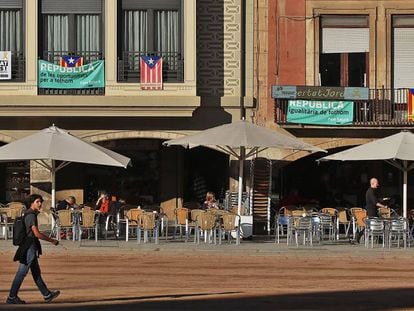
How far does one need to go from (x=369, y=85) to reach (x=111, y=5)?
8.43m

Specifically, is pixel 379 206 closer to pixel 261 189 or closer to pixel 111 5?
pixel 261 189

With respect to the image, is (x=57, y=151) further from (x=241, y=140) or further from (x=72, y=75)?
(x=72, y=75)

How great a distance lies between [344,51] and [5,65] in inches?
417

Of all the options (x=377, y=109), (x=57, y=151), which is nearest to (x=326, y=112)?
(x=377, y=109)

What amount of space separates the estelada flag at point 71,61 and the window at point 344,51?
7.58 meters

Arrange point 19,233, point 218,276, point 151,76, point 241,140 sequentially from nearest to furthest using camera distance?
1. point 19,233
2. point 218,276
3. point 241,140
4. point 151,76

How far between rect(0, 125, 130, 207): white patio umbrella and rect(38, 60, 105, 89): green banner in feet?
14.1

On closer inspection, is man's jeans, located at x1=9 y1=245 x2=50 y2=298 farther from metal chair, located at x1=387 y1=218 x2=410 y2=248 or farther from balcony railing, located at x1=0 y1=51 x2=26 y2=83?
balcony railing, located at x1=0 y1=51 x2=26 y2=83

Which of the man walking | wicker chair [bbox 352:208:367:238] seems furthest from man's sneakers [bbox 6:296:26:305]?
wicker chair [bbox 352:208:367:238]

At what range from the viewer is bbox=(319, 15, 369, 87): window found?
103 ft

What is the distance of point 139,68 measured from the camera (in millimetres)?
30391

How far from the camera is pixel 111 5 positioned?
30.1m

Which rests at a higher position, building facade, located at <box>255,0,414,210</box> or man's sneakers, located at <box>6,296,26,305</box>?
building facade, located at <box>255,0,414,210</box>

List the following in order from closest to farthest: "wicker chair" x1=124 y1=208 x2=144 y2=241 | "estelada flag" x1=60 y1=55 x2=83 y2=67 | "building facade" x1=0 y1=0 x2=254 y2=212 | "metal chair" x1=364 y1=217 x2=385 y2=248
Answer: "metal chair" x1=364 y1=217 x2=385 y2=248 → "wicker chair" x1=124 y1=208 x2=144 y2=241 → "building facade" x1=0 y1=0 x2=254 y2=212 → "estelada flag" x1=60 y1=55 x2=83 y2=67
